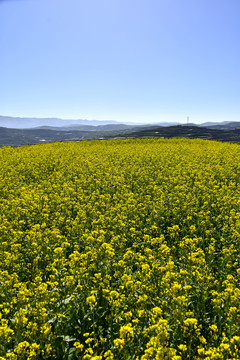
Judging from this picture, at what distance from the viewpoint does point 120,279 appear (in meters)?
5.96

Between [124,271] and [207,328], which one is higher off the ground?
[124,271]

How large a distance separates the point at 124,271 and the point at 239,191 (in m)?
8.83

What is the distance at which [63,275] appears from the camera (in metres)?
6.06

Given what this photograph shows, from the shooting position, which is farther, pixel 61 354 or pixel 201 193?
pixel 201 193

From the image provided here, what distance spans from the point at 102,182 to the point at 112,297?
10.3 metres

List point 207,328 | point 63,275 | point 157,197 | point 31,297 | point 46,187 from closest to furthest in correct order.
→ point 207,328
point 31,297
point 63,275
point 157,197
point 46,187

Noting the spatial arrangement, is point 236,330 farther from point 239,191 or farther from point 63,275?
point 239,191

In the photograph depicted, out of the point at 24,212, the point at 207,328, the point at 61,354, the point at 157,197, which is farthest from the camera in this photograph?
the point at 157,197

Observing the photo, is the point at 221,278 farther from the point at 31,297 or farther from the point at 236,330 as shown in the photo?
the point at 31,297

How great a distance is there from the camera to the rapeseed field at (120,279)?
4.23 meters

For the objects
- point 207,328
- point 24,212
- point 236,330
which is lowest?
point 207,328

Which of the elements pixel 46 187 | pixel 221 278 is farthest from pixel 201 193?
pixel 46 187

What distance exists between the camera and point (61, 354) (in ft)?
14.0

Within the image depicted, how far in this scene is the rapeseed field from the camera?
423cm
